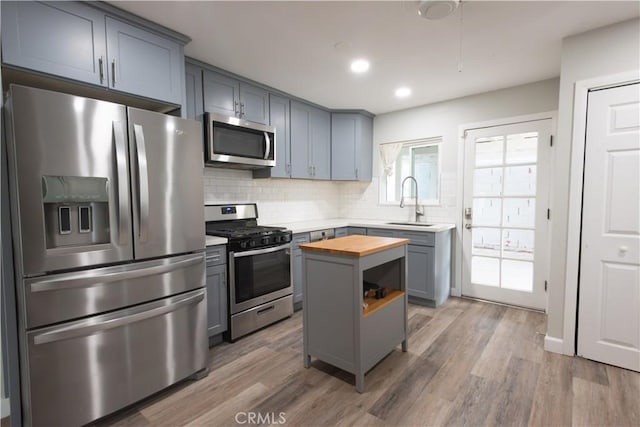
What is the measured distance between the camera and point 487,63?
9.08ft

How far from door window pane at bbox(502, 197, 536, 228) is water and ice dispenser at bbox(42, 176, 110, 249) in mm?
3731

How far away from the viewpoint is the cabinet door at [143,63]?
1929 millimetres

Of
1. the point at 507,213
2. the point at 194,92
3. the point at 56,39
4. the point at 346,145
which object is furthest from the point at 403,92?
the point at 56,39

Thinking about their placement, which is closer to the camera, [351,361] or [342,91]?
[351,361]

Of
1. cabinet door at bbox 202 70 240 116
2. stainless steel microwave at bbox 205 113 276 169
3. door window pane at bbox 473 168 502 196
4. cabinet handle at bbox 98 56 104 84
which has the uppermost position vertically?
cabinet door at bbox 202 70 240 116

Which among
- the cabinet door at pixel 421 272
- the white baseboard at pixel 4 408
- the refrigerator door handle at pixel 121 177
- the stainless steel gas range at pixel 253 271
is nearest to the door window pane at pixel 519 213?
the cabinet door at pixel 421 272

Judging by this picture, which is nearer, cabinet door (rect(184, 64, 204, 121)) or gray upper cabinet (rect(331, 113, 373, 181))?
cabinet door (rect(184, 64, 204, 121))

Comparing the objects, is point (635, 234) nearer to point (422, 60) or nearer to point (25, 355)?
point (422, 60)

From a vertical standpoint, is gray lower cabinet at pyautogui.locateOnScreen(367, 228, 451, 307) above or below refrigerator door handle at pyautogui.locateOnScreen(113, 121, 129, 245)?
below

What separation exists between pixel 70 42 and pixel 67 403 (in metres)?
1.98

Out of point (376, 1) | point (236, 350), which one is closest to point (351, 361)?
point (236, 350)

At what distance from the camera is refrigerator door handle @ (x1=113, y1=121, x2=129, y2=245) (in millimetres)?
1676

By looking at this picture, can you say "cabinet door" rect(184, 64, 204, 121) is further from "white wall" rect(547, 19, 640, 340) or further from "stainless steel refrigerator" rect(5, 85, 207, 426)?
"white wall" rect(547, 19, 640, 340)

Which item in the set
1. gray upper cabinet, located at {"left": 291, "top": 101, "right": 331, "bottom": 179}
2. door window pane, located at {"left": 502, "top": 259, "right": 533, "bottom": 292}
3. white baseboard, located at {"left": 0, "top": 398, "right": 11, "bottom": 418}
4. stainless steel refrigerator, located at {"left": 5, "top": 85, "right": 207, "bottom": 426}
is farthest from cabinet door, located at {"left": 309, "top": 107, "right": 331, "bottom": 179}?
white baseboard, located at {"left": 0, "top": 398, "right": 11, "bottom": 418}
